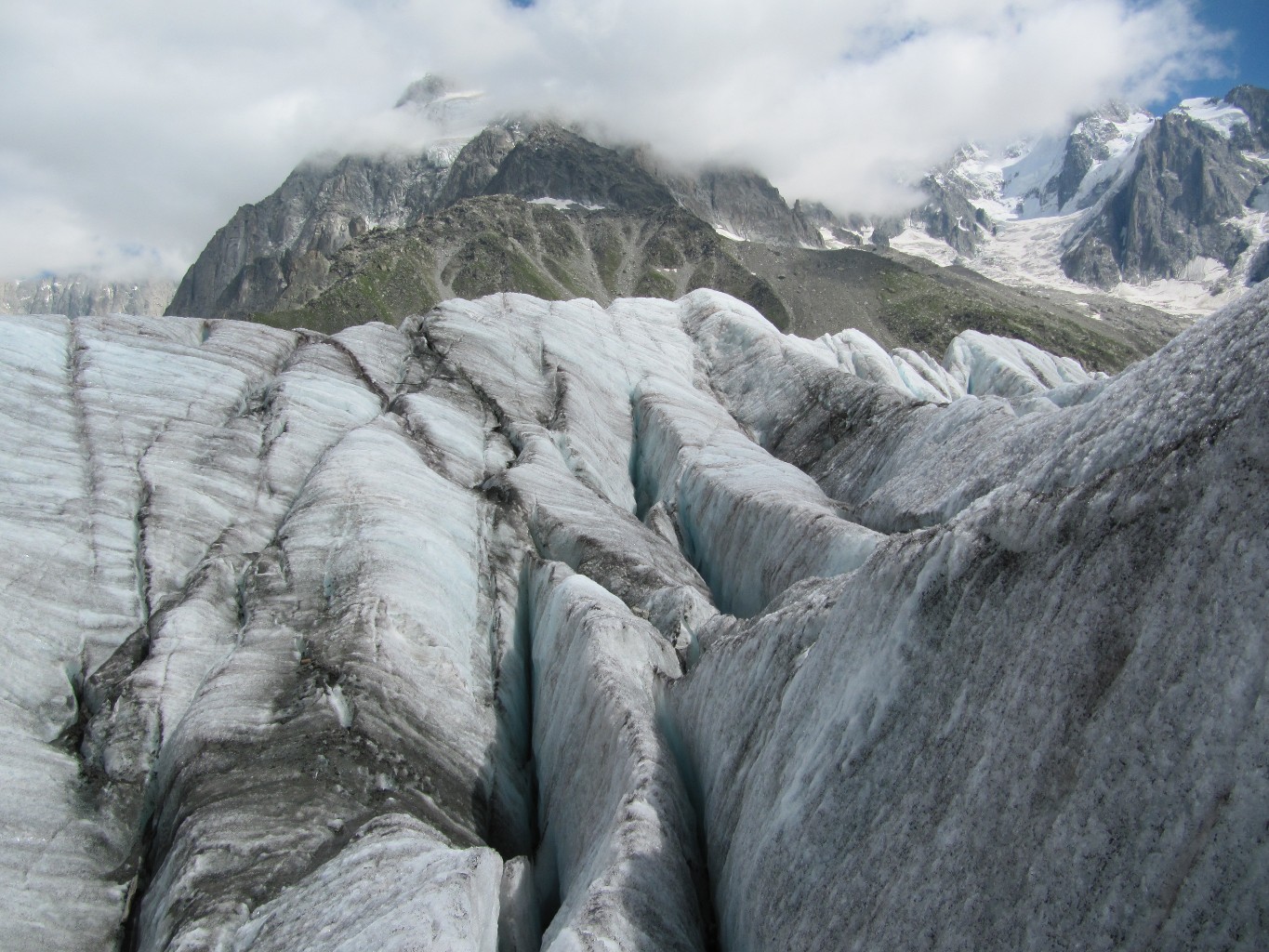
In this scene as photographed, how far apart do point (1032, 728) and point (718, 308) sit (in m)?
50.4

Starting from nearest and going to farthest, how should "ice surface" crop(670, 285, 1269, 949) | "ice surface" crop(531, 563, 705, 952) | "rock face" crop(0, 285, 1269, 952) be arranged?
"ice surface" crop(670, 285, 1269, 949), "rock face" crop(0, 285, 1269, 952), "ice surface" crop(531, 563, 705, 952)

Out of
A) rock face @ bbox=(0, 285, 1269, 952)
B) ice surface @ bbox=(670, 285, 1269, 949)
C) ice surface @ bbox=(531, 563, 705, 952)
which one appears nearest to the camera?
ice surface @ bbox=(670, 285, 1269, 949)

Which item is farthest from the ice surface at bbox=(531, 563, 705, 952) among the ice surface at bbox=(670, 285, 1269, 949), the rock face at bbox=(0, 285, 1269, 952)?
the ice surface at bbox=(670, 285, 1269, 949)

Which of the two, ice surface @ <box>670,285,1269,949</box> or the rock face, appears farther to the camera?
the rock face

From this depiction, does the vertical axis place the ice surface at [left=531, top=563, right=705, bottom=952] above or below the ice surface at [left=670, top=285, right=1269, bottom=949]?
below

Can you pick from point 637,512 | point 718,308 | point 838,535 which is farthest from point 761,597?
point 718,308

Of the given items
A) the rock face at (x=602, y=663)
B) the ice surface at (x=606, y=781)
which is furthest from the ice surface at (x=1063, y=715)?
the ice surface at (x=606, y=781)

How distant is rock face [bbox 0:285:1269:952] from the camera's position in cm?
737

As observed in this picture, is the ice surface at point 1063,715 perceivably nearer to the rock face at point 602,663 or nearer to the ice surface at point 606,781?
the rock face at point 602,663

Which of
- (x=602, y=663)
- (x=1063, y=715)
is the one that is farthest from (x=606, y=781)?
(x=1063, y=715)

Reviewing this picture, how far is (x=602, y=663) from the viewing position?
57.6 ft

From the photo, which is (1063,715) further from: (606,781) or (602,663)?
(602,663)

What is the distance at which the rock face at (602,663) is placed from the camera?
7.37 metres

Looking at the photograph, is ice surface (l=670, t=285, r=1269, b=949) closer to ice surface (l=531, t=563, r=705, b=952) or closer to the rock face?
the rock face
